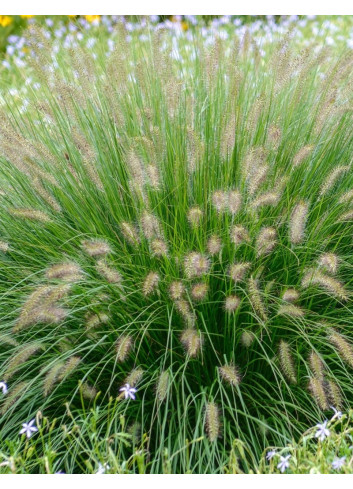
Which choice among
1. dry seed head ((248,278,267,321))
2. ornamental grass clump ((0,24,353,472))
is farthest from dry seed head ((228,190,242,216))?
dry seed head ((248,278,267,321))

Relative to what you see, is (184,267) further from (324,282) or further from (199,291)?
(324,282)

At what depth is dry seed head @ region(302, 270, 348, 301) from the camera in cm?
265

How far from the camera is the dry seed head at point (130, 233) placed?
2.97m

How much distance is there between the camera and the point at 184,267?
2982 millimetres

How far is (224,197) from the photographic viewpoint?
290 cm

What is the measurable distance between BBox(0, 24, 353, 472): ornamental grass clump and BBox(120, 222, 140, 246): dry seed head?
0.02 m

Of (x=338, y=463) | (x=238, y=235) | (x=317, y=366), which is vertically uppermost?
(x=238, y=235)

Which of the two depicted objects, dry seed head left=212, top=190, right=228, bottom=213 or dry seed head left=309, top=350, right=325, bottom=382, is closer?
dry seed head left=309, top=350, right=325, bottom=382

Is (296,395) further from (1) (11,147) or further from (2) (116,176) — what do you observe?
(1) (11,147)

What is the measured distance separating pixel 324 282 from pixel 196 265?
0.52 meters

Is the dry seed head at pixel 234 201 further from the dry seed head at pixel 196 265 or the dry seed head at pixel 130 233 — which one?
the dry seed head at pixel 130 233

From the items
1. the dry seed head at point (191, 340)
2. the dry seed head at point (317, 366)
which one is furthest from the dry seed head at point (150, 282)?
the dry seed head at point (317, 366)

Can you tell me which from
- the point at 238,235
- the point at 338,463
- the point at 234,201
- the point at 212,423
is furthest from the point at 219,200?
the point at 338,463

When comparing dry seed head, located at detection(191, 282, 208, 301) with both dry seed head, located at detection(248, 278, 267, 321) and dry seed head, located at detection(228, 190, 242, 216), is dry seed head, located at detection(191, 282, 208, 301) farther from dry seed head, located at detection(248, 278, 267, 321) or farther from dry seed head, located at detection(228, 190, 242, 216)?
dry seed head, located at detection(228, 190, 242, 216)
